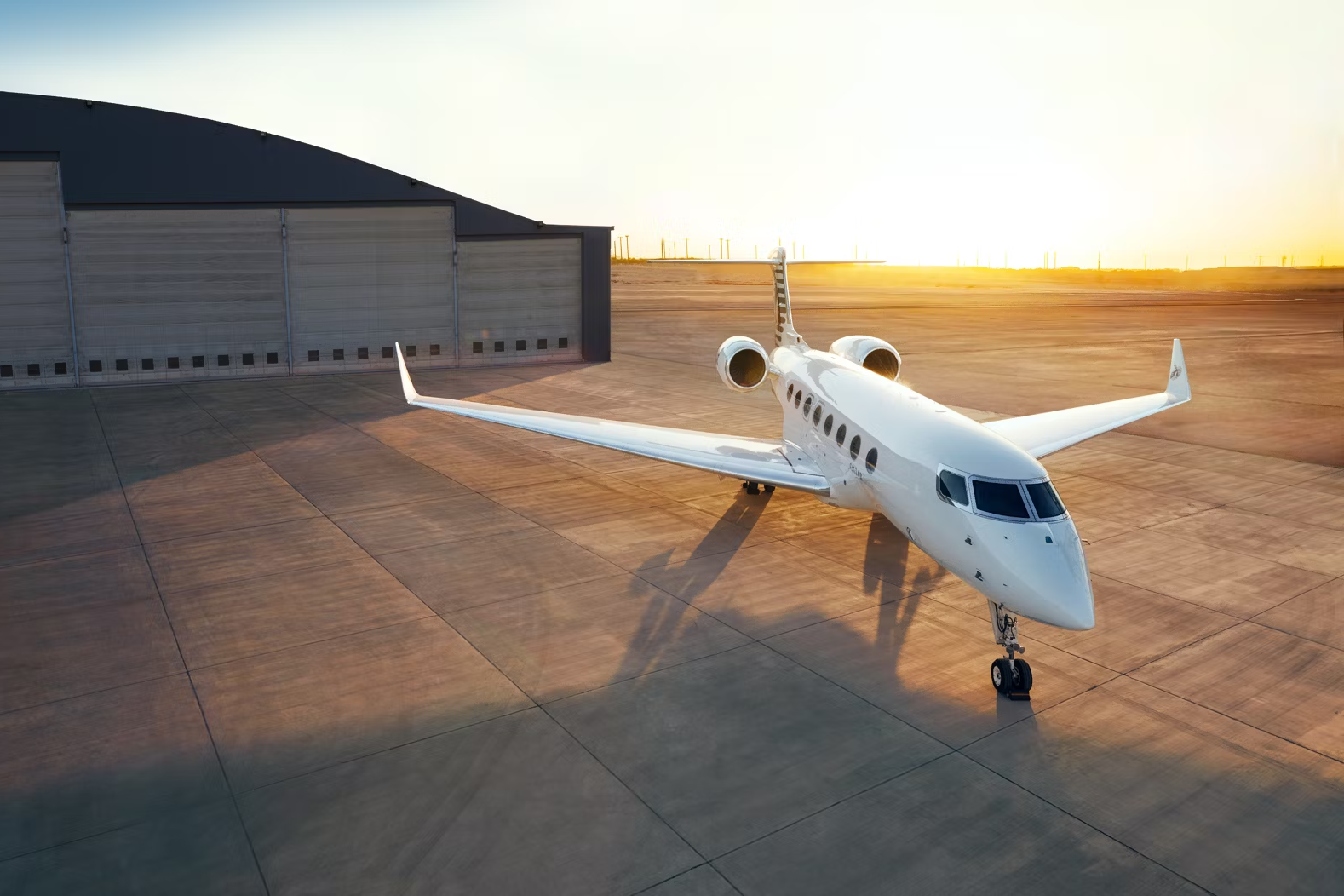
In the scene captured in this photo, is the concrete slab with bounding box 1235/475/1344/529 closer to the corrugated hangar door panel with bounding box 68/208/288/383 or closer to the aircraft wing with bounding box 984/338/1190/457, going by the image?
the aircraft wing with bounding box 984/338/1190/457

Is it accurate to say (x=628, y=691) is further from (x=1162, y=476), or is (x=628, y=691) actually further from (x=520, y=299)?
(x=520, y=299)

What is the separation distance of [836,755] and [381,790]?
4.17 meters

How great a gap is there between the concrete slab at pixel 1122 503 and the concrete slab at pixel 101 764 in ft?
47.8

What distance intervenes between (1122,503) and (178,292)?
30395 millimetres

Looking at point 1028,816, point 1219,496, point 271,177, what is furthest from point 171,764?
point 271,177

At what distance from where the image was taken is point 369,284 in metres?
35.3

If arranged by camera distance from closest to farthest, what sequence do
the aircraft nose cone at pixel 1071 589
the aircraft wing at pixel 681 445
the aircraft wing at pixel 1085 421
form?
the aircraft nose cone at pixel 1071 589, the aircraft wing at pixel 681 445, the aircraft wing at pixel 1085 421

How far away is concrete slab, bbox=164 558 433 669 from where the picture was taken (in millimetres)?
11328

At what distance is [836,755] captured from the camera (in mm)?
8875

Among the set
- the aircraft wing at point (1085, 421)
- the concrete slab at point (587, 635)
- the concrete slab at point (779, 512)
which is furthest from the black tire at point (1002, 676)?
the aircraft wing at point (1085, 421)

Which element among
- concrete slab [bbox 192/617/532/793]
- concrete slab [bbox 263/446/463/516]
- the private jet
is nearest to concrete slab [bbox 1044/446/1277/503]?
the private jet

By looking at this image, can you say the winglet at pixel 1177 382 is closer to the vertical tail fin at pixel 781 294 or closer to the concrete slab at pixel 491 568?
the vertical tail fin at pixel 781 294

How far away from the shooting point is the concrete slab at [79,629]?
405 inches

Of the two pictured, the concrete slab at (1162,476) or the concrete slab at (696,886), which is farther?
the concrete slab at (1162,476)
